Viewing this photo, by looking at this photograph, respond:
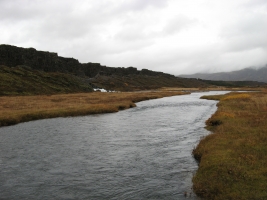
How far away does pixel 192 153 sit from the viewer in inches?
889

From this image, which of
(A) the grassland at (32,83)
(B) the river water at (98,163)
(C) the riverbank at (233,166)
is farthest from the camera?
(A) the grassland at (32,83)

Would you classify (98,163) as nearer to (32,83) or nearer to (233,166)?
(233,166)

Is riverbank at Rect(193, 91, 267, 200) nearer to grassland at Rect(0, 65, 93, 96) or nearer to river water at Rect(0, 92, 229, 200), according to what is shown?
river water at Rect(0, 92, 229, 200)

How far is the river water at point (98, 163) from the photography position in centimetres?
1556

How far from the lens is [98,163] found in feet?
67.6

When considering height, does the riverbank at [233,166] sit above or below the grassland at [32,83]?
below

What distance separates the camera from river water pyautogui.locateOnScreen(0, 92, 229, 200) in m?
15.6

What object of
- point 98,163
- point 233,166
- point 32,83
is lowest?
point 98,163

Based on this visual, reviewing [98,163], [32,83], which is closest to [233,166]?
[98,163]

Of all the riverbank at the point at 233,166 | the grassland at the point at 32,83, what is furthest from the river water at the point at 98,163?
the grassland at the point at 32,83

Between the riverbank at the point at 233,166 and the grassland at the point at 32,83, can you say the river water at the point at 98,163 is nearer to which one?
the riverbank at the point at 233,166

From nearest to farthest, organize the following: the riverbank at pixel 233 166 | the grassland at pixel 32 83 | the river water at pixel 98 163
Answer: the riverbank at pixel 233 166, the river water at pixel 98 163, the grassland at pixel 32 83

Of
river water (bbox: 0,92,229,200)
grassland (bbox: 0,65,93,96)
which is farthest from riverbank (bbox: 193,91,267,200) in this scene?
grassland (bbox: 0,65,93,96)

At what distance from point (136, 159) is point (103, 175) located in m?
4.13
